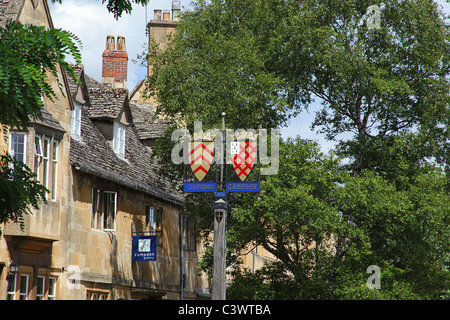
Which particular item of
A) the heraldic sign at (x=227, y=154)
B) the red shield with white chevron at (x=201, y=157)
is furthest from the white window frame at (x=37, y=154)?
the red shield with white chevron at (x=201, y=157)

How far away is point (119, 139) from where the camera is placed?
91.1ft

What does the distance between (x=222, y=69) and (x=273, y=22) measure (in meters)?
3.93

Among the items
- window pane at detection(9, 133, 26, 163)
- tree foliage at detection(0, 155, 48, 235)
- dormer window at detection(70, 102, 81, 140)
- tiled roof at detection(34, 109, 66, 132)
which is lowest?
tree foliage at detection(0, 155, 48, 235)

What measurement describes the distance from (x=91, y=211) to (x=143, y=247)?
2.75 metres

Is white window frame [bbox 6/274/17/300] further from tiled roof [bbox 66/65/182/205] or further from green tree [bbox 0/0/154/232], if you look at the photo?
green tree [bbox 0/0/154/232]

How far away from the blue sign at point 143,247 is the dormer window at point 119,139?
12.2ft

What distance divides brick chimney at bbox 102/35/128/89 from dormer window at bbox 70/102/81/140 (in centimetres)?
1037

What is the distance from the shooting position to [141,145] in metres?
31.4

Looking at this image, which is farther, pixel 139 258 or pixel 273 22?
pixel 273 22

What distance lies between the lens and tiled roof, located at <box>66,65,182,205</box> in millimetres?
23672

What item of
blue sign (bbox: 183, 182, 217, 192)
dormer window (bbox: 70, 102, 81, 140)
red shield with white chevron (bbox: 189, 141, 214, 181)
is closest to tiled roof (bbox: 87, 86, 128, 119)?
dormer window (bbox: 70, 102, 81, 140)

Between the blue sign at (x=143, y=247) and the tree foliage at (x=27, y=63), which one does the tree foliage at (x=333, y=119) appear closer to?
the blue sign at (x=143, y=247)
